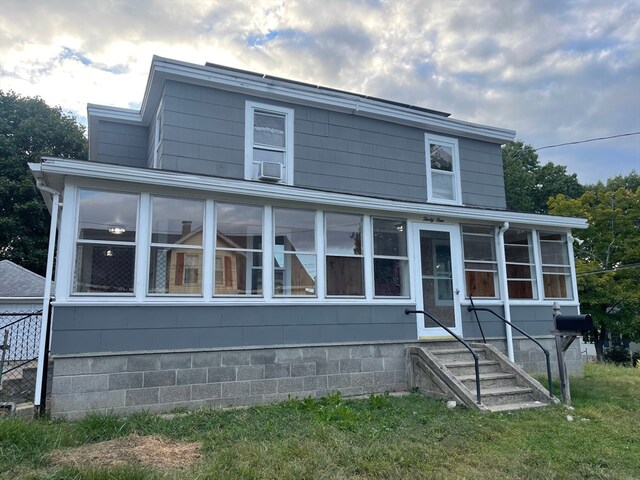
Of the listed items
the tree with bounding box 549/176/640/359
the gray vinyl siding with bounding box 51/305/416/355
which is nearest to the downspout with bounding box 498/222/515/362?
the gray vinyl siding with bounding box 51/305/416/355

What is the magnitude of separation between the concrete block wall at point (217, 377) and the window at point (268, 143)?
3286 millimetres

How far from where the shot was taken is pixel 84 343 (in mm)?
5414

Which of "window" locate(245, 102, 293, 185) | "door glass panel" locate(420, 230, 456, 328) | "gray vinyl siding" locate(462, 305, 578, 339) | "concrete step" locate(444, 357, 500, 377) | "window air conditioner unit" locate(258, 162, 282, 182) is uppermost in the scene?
"window" locate(245, 102, 293, 185)

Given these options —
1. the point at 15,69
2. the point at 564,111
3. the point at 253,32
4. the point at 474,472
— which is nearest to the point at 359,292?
the point at 474,472

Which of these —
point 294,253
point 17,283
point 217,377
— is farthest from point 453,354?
point 17,283

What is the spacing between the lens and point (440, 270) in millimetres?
8359

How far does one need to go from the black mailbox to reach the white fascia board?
2.57m

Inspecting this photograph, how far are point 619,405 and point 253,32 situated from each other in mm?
9998

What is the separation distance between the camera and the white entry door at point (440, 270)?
8109 millimetres

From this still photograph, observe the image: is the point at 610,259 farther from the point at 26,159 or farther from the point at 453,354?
the point at 26,159

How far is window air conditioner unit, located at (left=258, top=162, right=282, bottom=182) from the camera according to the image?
26.0 feet

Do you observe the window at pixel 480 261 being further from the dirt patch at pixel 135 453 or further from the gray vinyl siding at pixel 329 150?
the dirt patch at pixel 135 453

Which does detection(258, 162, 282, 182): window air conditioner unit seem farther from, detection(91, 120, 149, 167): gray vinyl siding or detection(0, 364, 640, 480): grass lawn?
detection(0, 364, 640, 480): grass lawn

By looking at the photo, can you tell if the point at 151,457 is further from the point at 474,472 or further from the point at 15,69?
the point at 15,69
